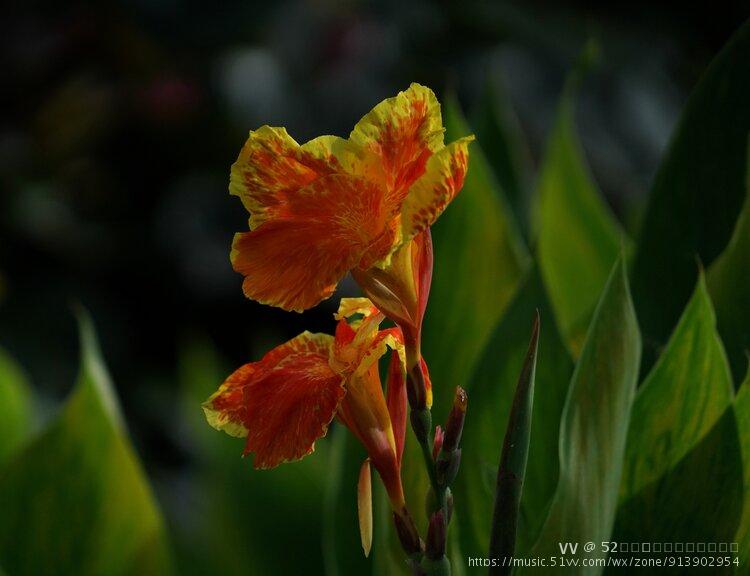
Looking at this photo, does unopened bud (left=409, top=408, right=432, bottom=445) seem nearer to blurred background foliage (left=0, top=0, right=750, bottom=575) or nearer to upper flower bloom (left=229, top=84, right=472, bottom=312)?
upper flower bloom (left=229, top=84, right=472, bottom=312)

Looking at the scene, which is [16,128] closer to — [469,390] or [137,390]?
[137,390]

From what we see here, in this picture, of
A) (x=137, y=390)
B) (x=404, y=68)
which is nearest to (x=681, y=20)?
(x=404, y=68)

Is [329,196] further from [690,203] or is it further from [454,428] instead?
[690,203]

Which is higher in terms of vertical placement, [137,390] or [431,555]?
[431,555]

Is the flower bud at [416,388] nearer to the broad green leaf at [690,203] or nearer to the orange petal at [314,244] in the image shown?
the orange petal at [314,244]

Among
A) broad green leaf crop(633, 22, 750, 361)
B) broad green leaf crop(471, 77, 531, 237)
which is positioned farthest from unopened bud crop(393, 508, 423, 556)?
broad green leaf crop(471, 77, 531, 237)

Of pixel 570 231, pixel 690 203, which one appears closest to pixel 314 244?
pixel 690 203
